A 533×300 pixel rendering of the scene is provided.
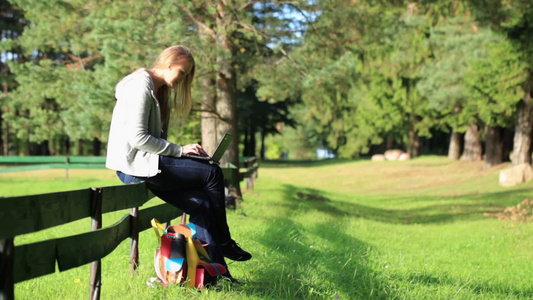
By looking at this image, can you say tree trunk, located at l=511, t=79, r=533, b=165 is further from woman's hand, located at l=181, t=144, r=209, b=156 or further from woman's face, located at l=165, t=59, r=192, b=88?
woman's hand, located at l=181, t=144, r=209, b=156

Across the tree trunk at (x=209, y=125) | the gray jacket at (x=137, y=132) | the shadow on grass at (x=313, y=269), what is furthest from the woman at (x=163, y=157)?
the tree trunk at (x=209, y=125)

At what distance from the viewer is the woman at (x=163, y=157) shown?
411 cm

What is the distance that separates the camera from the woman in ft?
13.5

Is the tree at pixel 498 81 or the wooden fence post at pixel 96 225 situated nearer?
the wooden fence post at pixel 96 225

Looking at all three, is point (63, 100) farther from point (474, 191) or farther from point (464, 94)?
point (464, 94)

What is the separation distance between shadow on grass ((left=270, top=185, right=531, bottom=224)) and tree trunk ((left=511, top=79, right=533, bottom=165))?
4.24 meters

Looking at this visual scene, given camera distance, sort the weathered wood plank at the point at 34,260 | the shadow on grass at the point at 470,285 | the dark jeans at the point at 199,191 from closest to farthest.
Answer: the weathered wood plank at the point at 34,260
the dark jeans at the point at 199,191
the shadow on grass at the point at 470,285

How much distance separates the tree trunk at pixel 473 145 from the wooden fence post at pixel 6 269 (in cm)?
3227

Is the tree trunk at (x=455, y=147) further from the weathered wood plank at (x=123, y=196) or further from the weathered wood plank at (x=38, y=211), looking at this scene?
the weathered wood plank at (x=38, y=211)

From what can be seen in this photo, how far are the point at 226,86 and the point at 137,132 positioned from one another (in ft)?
29.3

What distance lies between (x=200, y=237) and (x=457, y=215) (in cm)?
1162

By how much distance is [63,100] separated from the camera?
15828mm

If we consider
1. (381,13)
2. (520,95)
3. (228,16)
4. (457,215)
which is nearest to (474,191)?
(520,95)

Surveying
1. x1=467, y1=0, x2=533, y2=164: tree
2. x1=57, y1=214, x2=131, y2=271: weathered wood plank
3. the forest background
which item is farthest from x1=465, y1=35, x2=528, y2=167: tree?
x1=57, y1=214, x2=131, y2=271: weathered wood plank
